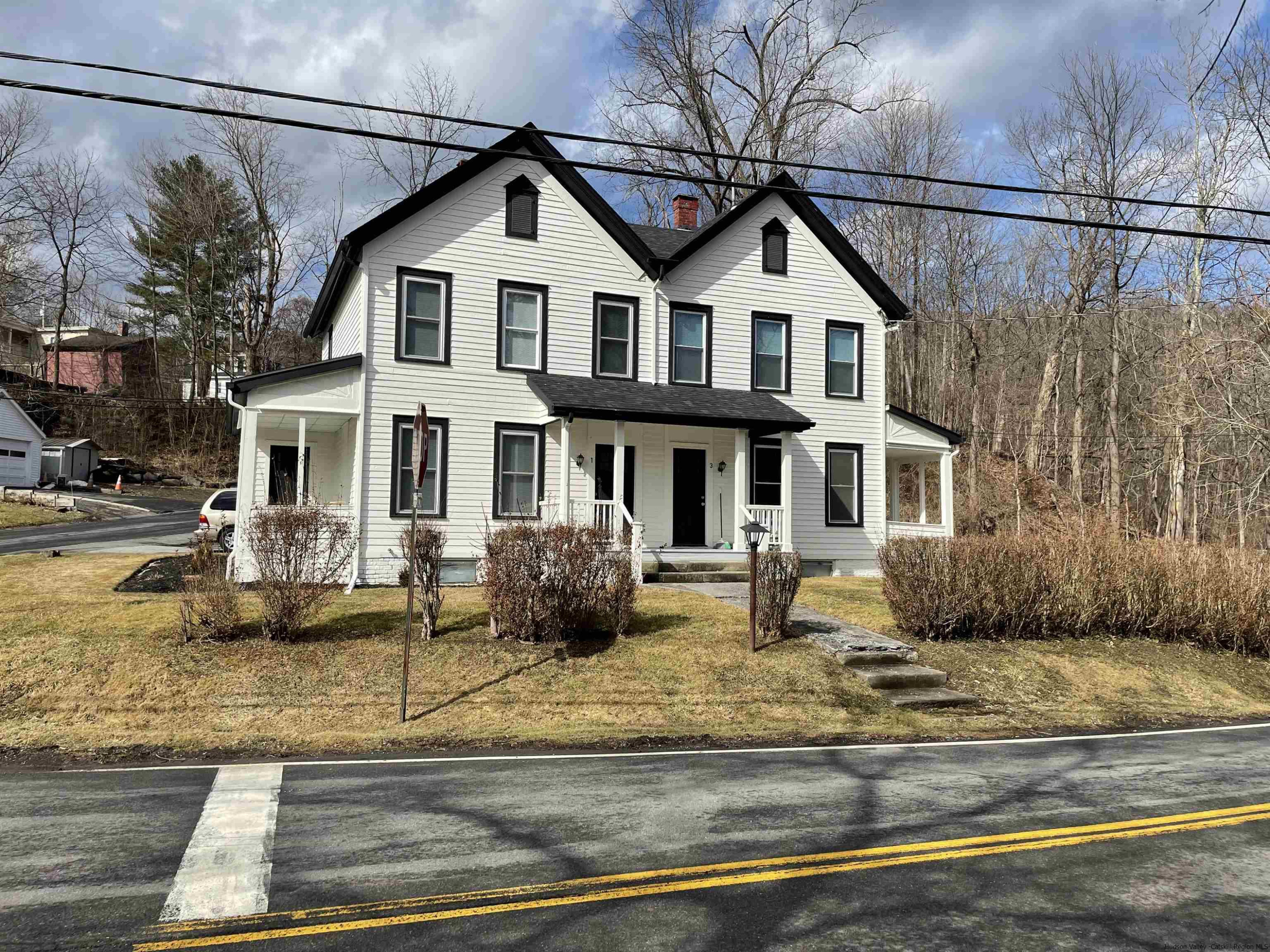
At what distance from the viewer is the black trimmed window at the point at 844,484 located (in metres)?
19.6

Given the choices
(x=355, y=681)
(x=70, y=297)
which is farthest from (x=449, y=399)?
(x=70, y=297)

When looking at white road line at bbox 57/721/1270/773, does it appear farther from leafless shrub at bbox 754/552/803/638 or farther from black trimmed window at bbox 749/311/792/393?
black trimmed window at bbox 749/311/792/393

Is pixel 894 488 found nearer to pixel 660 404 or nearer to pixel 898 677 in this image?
pixel 660 404

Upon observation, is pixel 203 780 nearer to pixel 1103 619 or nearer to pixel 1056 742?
pixel 1056 742

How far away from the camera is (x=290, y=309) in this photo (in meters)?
53.7

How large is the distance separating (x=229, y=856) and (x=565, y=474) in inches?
459

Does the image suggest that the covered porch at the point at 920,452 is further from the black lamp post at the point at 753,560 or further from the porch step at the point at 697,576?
the black lamp post at the point at 753,560

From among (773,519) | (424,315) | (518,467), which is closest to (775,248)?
(773,519)

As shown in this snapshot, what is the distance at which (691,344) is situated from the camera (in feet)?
61.8

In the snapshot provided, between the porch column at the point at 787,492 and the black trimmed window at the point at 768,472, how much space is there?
34cm

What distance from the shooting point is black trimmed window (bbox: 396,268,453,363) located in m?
16.3

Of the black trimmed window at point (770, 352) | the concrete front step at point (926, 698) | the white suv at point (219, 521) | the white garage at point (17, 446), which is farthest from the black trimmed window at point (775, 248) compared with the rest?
the white garage at point (17, 446)

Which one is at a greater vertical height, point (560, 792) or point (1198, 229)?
point (1198, 229)

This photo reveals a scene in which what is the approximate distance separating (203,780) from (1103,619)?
506 inches
